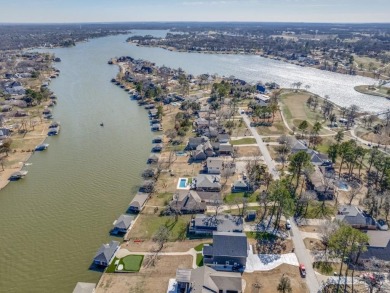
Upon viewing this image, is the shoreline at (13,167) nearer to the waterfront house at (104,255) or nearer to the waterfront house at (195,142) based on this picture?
the waterfront house at (104,255)

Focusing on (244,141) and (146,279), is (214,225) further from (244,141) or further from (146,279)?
(244,141)

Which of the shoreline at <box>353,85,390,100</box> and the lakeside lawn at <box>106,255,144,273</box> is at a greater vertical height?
the lakeside lawn at <box>106,255,144,273</box>

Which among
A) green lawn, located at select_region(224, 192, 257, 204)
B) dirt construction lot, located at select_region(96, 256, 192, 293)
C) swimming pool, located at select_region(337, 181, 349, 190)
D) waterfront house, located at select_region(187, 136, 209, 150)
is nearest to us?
dirt construction lot, located at select_region(96, 256, 192, 293)

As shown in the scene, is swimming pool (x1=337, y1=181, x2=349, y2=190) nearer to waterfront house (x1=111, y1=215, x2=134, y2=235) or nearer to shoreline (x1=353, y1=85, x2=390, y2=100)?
waterfront house (x1=111, y1=215, x2=134, y2=235)

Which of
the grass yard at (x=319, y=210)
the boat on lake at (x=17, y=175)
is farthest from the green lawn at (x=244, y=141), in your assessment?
the boat on lake at (x=17, y=175)

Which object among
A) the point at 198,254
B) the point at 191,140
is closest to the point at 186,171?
the point at 191,140

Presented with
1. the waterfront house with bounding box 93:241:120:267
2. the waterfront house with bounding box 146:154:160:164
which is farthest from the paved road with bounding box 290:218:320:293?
the waterfront house with bounding box 146:154:160:164

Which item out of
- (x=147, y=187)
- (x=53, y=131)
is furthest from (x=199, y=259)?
(x=53, y=131)

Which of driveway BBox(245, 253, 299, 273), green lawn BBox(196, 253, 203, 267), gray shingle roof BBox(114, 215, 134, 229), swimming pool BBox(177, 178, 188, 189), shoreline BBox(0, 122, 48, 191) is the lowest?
driveway BBox(245, 253, 299, 273)

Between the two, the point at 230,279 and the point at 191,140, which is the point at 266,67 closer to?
the point at 191,140
